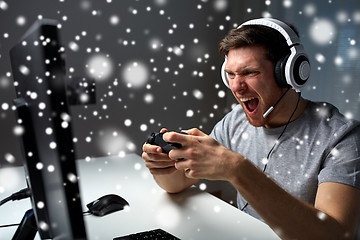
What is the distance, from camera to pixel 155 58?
223cm

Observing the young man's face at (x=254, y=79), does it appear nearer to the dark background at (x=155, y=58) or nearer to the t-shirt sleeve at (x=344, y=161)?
the t-shirt sleeve at (x=344, y=161)

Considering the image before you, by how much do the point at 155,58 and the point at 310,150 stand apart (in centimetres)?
138

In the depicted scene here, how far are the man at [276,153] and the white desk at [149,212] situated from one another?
7 cm

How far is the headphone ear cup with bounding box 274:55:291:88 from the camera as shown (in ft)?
3.56

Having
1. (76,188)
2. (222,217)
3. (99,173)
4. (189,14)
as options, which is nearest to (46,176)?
(76,188)

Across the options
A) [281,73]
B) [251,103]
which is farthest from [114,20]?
[281,73]

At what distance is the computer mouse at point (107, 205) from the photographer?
3.24 feet

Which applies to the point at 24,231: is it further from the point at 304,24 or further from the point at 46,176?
the point at 304,24

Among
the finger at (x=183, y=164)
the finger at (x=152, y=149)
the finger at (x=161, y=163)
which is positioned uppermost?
the finger at (x=152, y=149)

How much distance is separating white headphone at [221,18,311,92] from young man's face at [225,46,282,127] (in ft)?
0.13

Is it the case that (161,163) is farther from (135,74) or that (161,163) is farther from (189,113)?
(189,113)

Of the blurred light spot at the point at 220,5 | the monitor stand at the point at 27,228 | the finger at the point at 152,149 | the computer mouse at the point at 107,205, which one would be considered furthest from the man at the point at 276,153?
the blurred light spot at the point at 220,5

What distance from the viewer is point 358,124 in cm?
104

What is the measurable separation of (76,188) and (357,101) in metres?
1.67
